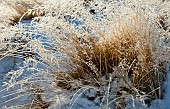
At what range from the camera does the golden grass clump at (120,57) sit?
79.7 inches

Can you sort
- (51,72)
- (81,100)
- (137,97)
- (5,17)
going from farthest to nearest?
(5,17)
(51,72)
(81,100)
(137,97)

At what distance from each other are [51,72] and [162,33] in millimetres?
760

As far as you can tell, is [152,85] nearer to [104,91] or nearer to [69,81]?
[104,91]

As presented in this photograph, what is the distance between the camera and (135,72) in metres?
1.98

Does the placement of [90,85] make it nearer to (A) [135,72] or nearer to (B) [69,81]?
(B) [69,81]

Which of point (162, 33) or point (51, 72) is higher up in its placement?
point (162, 33)

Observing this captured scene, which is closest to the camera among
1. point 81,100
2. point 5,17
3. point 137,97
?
point 137,97

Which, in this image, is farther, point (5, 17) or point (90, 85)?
point (5, 17)

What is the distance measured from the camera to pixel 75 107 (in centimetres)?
204

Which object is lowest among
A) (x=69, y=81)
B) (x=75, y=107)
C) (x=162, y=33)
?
(x=75, y=107)

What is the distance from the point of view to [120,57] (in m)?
2.19

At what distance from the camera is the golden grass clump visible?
6.64 ft

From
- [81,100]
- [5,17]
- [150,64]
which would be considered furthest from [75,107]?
[5,17]

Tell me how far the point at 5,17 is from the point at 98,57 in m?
1.67
